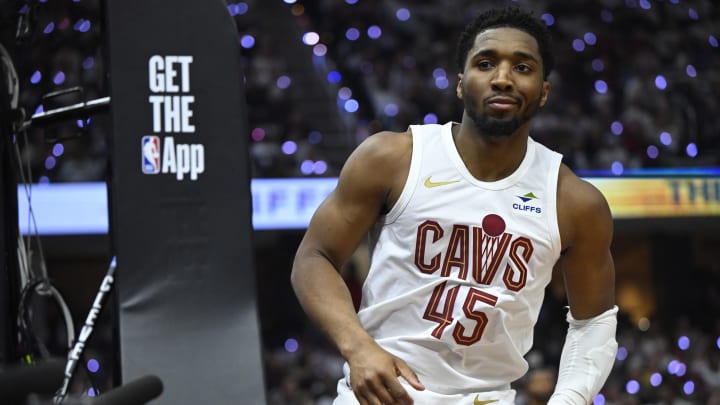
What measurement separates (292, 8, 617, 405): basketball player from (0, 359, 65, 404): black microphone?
117cm

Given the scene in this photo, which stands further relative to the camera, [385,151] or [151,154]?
[151,154]

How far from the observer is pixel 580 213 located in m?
3.15

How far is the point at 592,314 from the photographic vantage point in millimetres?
3258

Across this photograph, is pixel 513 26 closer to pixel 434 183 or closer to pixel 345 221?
pixel 434 183

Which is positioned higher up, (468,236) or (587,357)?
(468,236)

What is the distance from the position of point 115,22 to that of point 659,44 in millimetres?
12528

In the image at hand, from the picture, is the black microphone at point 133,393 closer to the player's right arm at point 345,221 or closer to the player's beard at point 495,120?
the player's right arm at point 345,221

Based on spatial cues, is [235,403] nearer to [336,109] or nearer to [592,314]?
[592,314]

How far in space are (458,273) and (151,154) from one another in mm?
1639

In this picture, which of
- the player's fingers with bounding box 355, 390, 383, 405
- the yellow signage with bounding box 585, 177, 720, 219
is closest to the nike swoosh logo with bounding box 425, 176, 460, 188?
the player's fingers with bounding box 355, 390, 383, 405

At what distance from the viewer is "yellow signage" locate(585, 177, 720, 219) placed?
42.2ft

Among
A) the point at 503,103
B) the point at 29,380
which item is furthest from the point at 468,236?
the point at 29,380

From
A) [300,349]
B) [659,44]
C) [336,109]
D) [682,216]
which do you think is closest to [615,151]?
[682,216]

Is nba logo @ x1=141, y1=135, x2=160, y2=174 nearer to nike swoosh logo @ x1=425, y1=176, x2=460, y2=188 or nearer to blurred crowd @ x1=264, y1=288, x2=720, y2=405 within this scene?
nike swoosh logo @ x1=425, y1=176, x2=460, y2=188
